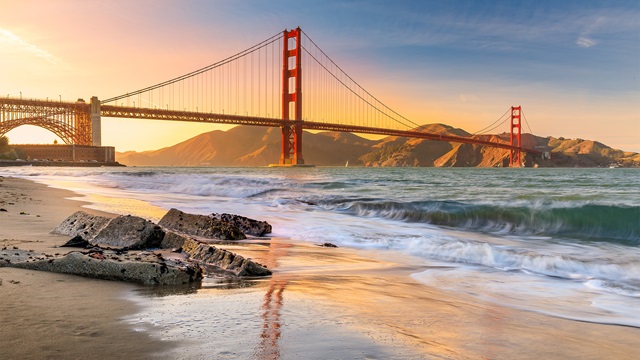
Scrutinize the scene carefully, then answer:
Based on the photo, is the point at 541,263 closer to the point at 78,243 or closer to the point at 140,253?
the point at 140,253

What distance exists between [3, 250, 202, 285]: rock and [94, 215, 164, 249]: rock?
3.32 ft

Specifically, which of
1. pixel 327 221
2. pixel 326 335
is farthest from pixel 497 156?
pixel 326 335

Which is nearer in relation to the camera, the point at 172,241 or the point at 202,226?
the point at 172,241

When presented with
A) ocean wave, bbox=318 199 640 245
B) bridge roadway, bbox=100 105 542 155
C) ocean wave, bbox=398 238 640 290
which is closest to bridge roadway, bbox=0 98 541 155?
bridge roadway, bbox=100 105 542 155

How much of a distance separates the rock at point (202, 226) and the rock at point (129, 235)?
3.90 ft

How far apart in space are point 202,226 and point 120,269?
268 centimetres

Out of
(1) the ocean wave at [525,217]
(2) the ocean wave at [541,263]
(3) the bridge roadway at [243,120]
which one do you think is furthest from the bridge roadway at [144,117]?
(2) the ocean wave at [541,263]

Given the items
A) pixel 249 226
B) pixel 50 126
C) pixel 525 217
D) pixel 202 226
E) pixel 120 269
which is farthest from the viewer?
pixel 50 126

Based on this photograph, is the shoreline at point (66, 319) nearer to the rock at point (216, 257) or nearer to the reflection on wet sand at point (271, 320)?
the reflection on wet sand at point (271, 320)

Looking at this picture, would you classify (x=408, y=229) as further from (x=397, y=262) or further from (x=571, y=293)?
(x=571, y=293)

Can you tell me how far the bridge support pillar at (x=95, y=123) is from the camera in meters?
66.6

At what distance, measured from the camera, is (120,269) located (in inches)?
131

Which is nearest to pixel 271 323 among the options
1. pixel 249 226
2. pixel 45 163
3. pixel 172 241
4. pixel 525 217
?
pixel 172 241

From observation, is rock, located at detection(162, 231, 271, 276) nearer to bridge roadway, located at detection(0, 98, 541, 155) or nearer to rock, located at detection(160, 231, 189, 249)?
rock, located at detection(160, 231, 189, 249)
